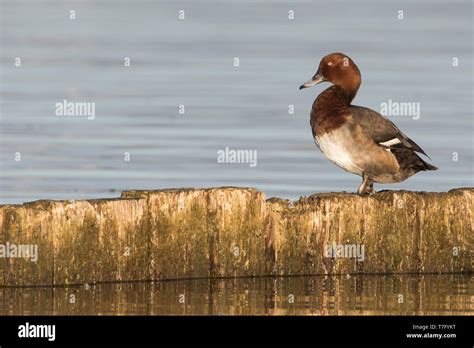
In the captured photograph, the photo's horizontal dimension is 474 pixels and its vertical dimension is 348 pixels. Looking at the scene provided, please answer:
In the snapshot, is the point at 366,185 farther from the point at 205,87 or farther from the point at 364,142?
the point at 205,87

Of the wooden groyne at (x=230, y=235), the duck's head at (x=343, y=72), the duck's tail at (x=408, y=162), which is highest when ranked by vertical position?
the duck's head at (x=343, y=72)

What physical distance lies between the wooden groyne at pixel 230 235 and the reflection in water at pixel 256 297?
118mm

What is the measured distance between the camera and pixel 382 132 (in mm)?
17016

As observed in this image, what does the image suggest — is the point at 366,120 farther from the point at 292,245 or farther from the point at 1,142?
the point at 1,142

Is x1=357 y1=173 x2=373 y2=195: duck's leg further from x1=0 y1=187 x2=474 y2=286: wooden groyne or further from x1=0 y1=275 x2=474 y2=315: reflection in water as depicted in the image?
x1=0 y1=275 x2=474 y2=315: reflection in water

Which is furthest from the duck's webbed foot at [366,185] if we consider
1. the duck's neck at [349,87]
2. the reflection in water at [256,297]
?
the reflection in water at [256,297]

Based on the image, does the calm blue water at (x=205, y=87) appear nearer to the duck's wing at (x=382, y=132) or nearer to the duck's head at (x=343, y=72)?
the duck's head at (x=343, y=72)

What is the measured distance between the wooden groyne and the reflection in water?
0.39 ft

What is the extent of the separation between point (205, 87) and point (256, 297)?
15461mm

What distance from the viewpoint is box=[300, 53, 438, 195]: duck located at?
17047mm

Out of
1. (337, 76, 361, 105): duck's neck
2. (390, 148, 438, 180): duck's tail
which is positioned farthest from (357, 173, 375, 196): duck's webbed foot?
(337, 76, 361, 105): duck's neck

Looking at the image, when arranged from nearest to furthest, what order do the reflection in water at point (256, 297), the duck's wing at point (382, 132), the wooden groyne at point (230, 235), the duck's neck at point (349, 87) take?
1. the reflection in water at point (256, 297)
2. the wooden groyne at point (230, 235)
3. the duck's wing at point (382, 132)
4. the duck's neck at point (349, 87)

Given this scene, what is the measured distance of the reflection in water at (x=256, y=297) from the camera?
13938 mm

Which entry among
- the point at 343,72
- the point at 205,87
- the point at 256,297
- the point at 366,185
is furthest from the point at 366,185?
the point at 205,87
